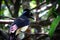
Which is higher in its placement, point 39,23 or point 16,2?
point 16,2

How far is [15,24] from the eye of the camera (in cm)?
172

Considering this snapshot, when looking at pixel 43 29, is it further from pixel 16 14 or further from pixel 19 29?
pixel 19 29

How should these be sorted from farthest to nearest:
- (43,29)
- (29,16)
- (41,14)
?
(43,29)
(41,14)
(29,16)

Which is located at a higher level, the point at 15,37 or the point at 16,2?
the point at 16,2

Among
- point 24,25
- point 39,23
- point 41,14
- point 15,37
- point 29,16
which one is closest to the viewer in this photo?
point 15,37

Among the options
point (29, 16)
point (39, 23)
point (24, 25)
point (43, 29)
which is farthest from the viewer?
point (43, 29)

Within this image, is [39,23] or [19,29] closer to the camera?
[19,29]

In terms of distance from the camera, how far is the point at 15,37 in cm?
165

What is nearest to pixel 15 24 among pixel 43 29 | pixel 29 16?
pixel 29 16

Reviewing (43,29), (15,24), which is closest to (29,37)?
(15,24)

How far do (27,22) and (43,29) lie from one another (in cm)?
67

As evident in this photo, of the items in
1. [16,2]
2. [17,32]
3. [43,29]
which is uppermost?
[16,2]

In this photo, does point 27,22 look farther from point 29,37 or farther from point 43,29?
point 43,29

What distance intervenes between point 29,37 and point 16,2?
1.28ft
